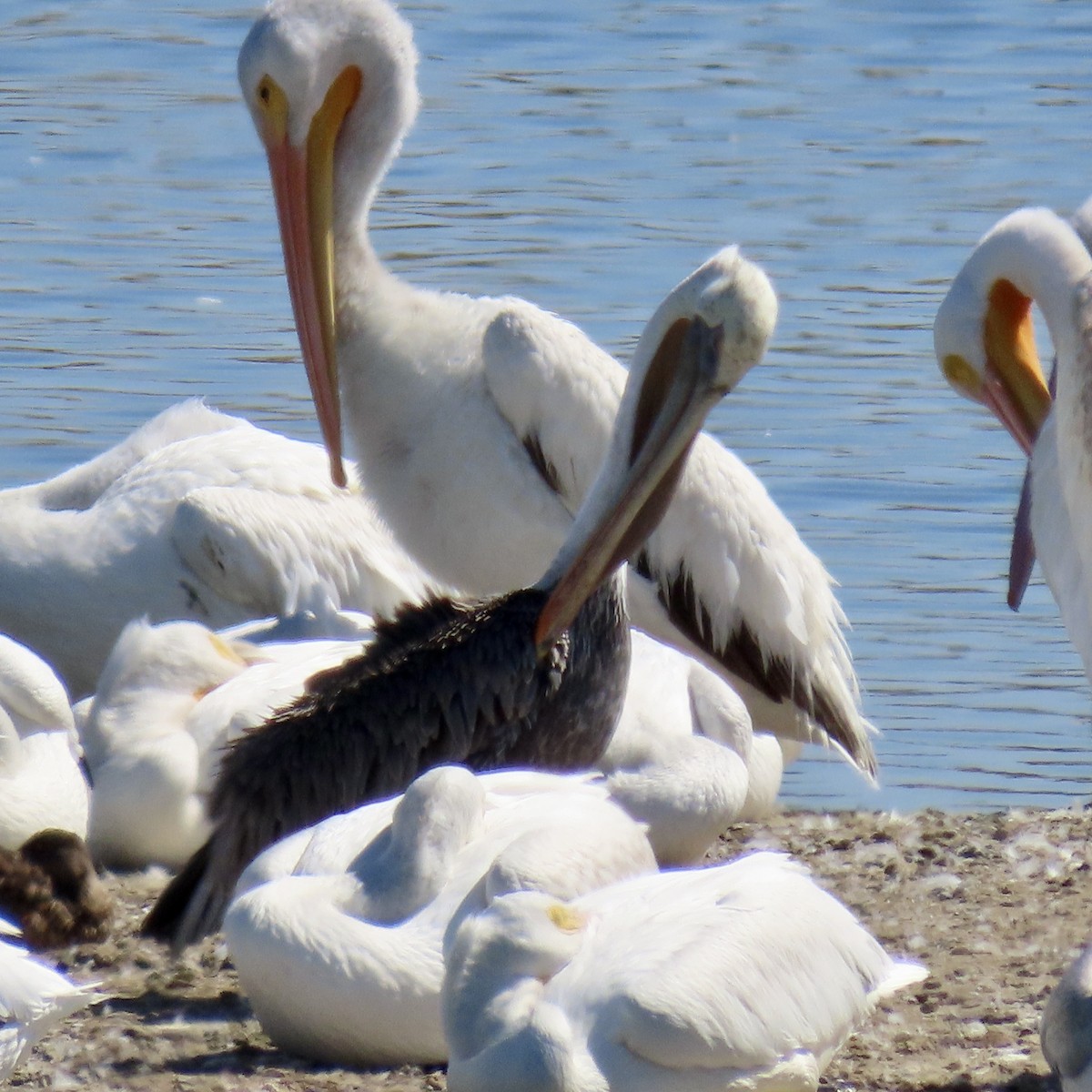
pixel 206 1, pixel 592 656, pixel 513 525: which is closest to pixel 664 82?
pixel 206 1

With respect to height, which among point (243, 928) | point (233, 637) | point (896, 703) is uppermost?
point (243, 928)

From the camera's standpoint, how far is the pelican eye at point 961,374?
5.03 m

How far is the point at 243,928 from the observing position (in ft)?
11.9

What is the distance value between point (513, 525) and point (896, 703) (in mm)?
1523

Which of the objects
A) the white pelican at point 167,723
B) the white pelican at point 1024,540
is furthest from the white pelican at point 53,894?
the white pelican at point 1024,540

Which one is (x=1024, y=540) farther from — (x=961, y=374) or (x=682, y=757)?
(x=682, y=757)

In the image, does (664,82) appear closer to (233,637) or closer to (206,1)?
(206,1)

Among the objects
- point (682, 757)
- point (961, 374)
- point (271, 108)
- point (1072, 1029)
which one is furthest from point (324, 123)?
point (1072, 1029)

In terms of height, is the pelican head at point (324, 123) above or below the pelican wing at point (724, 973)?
above

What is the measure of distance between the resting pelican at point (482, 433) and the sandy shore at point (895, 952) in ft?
1.41

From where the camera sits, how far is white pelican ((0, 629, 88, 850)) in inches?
184

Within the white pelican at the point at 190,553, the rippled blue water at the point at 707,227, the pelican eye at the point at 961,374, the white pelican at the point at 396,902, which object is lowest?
the rippled blue water at the point at 707,227

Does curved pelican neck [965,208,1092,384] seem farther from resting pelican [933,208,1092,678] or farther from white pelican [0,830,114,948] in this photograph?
white pelican [0,830,114,948]

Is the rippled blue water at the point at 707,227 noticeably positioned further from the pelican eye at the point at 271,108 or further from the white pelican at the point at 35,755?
the pelican eye at the point at 271,108
